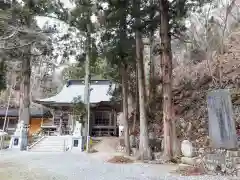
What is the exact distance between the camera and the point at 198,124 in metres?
11.7

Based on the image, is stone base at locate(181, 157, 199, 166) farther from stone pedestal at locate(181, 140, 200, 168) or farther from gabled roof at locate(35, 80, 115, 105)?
gabled roof at locate(35, 80, 115, 105)

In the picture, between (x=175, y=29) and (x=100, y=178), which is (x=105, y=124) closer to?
(x=175, y=29)

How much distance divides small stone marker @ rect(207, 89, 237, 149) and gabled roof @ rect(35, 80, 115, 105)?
44.3 feet

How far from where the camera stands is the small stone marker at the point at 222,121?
669 centimetres

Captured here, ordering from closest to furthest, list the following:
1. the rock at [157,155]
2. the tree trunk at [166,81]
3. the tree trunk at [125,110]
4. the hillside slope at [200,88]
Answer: the tree trunk at [166,81], the rock at [157,155], the hillside slope at [200,88], the tree trunk at [125,110]

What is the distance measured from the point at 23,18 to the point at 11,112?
16941 millimetres

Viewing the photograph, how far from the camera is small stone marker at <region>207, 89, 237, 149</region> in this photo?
6.69m

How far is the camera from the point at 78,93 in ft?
75.8

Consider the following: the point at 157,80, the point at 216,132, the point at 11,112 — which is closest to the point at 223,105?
the point at 216,132

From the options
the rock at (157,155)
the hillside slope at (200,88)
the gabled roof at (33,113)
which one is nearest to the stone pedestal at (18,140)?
the rock at (157,155)

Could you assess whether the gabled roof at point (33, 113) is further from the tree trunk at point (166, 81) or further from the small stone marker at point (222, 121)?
the small stone marker at point (222, 121)

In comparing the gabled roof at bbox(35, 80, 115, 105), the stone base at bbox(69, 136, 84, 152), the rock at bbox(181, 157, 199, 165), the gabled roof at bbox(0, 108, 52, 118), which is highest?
the gabled roof at bbox(35, 80, 115, 105)

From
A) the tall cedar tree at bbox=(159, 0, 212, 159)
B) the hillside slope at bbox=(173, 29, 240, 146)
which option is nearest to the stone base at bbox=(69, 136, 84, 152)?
the hillside slope at bbox=(173, 29, 240, 146)

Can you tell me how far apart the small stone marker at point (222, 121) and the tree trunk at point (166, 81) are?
7.55 ft
